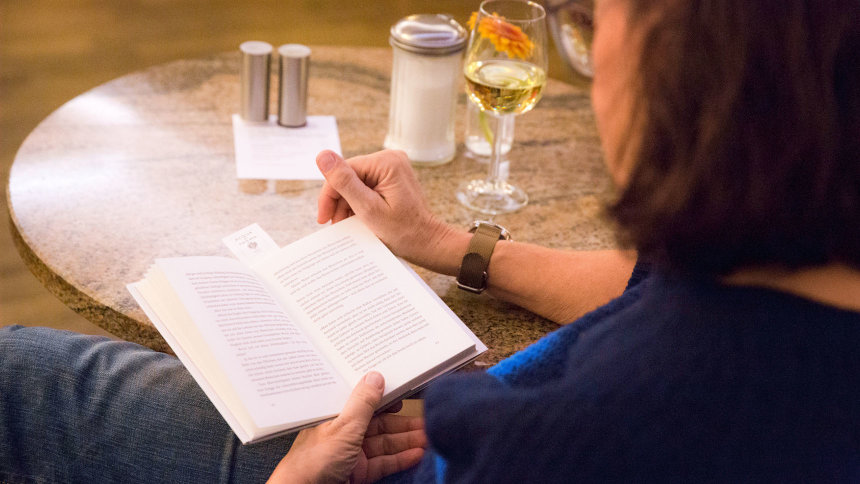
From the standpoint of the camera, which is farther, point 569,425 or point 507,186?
point 507,186

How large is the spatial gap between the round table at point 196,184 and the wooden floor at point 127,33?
1199mm

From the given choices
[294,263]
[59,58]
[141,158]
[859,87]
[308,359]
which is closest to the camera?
[859,87]

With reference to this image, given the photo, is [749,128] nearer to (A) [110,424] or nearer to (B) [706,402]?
(B) [706,402]

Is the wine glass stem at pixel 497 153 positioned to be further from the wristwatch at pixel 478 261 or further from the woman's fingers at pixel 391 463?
the woman's fingers at pixel 391 463

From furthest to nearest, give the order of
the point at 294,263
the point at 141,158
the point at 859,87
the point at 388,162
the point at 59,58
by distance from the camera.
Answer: the point at 59,58
the point at 141,158
the point at 388,162
the point at 294,263
the point at 859,87

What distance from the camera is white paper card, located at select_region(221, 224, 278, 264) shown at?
41.9 inches

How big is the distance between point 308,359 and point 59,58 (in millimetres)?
2723

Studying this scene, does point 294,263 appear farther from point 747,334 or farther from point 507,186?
point 747,334

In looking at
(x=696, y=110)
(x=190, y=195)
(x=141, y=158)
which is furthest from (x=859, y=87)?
(x=141, y=158)

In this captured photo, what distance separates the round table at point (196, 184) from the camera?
1.07 metres

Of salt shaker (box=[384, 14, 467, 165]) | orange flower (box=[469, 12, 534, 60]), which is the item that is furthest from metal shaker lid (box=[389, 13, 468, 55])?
orange flower (box=[469, 12, 534, 60])

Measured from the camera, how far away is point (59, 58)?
3152 mm

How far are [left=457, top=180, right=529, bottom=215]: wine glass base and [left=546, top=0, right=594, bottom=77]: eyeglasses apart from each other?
22 cm

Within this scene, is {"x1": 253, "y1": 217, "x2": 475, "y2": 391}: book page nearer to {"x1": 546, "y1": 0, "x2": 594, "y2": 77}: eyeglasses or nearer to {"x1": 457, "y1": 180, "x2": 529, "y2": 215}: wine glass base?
{"x1": 457, "y1": 180, "x2": 529, "y2": 215}: wine glass base
